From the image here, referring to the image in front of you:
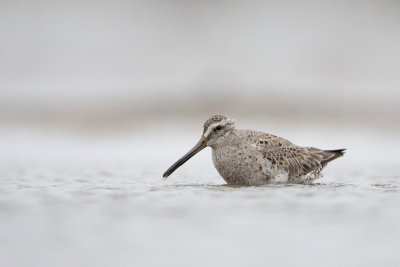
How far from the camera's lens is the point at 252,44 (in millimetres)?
20844

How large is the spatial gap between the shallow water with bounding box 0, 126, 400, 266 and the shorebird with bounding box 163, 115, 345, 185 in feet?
0.75

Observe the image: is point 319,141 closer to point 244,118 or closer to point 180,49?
point 244,118

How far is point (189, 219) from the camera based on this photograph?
267 inches

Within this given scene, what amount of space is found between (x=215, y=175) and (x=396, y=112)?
7.05 m

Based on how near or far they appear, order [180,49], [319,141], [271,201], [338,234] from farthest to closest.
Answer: [180,49] → [319,141] → [271,201] → [338,234]

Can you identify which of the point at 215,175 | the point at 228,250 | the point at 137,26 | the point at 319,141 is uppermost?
the point at 137,26

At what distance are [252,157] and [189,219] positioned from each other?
97.2 inches

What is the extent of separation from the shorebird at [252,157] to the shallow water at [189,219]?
230 millimetres

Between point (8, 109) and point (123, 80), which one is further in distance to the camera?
point (123, 80)

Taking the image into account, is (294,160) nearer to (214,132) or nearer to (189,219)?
(214,132)

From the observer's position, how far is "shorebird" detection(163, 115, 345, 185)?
29.9 feet

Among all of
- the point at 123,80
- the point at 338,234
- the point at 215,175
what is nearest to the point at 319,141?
the point at 215,175

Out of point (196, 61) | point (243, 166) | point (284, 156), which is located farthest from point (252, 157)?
point (196, 61)

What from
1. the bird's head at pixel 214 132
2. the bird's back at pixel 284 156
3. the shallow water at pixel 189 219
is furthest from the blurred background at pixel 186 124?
the bird's head at pixel 214 132
